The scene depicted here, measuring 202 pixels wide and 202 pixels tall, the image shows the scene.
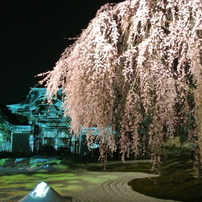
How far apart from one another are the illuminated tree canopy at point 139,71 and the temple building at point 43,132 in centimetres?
1745

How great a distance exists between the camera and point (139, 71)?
5.97 meters

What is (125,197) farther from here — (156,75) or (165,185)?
(156,75)

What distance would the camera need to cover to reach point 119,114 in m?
6.68

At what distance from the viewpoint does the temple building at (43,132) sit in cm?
2395

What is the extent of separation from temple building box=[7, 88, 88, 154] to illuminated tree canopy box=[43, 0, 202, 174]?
17.5 meters

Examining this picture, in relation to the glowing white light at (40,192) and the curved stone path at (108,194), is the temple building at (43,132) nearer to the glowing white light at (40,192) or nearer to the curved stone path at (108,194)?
the curved stone path at (108,194)

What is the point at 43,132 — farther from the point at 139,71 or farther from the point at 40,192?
the point at 139,71

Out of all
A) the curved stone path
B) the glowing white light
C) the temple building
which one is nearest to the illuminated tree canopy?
the glowing white light

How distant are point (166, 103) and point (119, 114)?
131cm

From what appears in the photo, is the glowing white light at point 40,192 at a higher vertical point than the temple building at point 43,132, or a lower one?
lower

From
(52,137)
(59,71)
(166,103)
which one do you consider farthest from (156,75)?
(52,137)

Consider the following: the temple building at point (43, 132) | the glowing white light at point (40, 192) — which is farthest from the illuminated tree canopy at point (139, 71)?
the temple building at point (43, 132)

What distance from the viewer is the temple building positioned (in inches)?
943

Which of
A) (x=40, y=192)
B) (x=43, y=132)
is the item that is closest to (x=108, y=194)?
(x=40, y=192)
